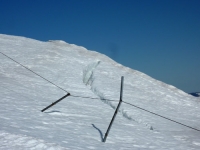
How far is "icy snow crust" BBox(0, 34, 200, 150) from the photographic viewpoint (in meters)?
5.00

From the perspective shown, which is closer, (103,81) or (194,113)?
(194,113)

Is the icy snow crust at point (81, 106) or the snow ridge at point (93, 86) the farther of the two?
the snow ridge at point (93, 86)

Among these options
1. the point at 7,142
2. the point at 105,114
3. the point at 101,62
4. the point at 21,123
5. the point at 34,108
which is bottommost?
the point at 7,142

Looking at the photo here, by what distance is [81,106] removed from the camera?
27.6ft

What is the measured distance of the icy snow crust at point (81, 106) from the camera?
16.4ft

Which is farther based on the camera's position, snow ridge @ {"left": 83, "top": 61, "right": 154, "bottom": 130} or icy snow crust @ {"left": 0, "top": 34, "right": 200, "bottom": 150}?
snow ridge @ {"left": 83, "top": 61, "right": 154, "bottom": 130}

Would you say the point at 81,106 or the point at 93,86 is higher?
the point at 93,86

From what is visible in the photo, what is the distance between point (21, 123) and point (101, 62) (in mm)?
11560

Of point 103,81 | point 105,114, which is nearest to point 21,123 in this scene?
Answer: point 105,114

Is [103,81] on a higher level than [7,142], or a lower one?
higher

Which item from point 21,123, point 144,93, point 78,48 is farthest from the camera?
point 78,48

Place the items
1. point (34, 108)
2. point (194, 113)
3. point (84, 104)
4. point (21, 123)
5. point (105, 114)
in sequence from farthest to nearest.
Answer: point (194, 113)
point (84, 104)
point (105, 114)
point (34, 108)
point (21, 123)

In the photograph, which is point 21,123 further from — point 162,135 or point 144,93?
point 144,93

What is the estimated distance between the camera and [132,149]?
523cm
